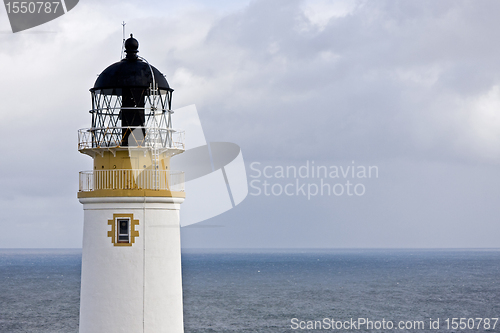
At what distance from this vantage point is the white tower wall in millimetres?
16641

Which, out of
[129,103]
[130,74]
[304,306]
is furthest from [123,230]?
[304,306]

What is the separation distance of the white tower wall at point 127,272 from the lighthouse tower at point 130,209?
0.03 metres

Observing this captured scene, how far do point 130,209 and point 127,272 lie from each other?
166 centimetres

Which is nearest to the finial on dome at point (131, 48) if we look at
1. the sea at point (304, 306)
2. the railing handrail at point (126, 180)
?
the railing handrail at point (126, 180)

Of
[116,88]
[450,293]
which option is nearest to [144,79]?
[116,88]

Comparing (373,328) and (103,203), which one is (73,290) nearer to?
Result: (373,328)

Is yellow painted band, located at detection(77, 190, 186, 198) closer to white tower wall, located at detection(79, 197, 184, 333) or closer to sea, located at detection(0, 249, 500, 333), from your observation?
white tower wall, located at detection(79, 197, 184, 333)

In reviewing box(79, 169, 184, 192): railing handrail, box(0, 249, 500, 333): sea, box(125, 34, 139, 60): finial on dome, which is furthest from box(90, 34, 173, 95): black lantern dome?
box(0, 249, 500, 333): sea

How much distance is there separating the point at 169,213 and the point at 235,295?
90.3 meters

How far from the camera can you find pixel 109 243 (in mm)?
16688

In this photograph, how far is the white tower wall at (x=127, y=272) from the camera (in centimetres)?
1664

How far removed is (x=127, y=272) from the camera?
54.6ft

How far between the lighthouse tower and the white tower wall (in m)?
0.03

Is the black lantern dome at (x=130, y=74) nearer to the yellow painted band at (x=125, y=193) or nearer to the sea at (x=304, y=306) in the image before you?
the yellow painted band at (x=125, y=193)
